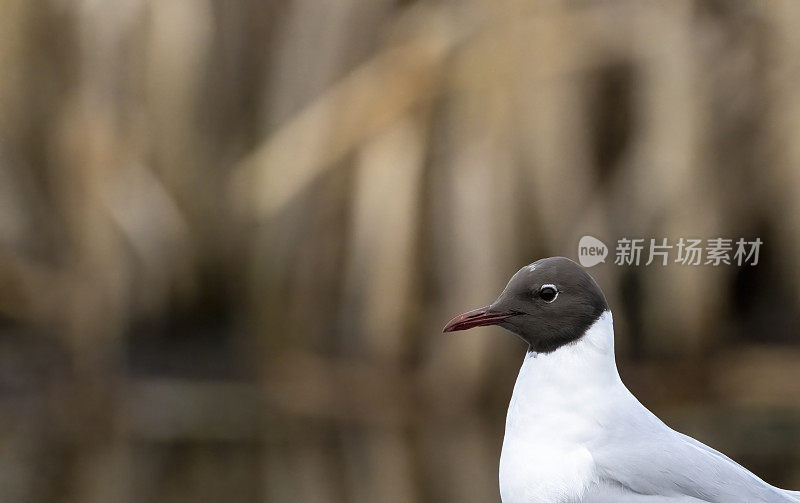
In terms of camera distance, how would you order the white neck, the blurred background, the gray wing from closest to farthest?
the gray wing < the white neck < the blurred background

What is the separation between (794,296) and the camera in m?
4.88

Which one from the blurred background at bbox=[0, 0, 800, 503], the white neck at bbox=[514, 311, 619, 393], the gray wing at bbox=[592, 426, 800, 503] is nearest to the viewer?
the gray wing at bbox=[592, 426, 800, 503]

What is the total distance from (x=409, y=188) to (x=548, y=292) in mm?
2282

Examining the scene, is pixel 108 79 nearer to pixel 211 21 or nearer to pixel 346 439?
pixel 211 21

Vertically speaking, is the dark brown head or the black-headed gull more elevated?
the dark brown head

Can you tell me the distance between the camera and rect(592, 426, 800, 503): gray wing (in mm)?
2336

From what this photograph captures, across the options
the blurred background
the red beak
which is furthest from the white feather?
the blurred background

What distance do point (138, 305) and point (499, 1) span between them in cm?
188

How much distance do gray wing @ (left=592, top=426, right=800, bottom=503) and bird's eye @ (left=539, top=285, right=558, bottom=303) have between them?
0.27 m

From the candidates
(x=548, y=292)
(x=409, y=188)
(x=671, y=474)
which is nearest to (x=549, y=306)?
(x=548, y=292)

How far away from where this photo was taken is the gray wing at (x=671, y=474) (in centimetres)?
234

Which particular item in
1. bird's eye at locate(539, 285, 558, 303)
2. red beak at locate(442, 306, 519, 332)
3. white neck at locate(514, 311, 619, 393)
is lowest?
white neck at locate(514, 311, 619, 393)

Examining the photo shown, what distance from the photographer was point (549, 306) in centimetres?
248

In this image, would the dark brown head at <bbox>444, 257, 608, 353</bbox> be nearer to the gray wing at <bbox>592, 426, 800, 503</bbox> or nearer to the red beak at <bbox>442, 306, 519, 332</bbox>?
the red beak at <bbox>442, 306, 519, 332</bbox>
